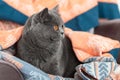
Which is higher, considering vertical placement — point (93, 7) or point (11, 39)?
point (93, 7)

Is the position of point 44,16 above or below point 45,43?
above

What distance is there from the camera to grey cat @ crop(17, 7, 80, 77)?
1121 mm

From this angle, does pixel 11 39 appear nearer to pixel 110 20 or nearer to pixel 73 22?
pixel 73 22

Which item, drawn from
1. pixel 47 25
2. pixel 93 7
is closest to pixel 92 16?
pixel 93 7

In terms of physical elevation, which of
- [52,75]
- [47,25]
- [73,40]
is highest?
[47,25]

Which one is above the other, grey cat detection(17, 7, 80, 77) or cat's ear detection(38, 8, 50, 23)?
cat's ear detection(38, 8, 50, 23)

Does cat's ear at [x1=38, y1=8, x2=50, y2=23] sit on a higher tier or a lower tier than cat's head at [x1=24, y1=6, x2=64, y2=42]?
higher

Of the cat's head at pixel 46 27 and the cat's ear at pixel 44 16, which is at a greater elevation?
the cat's ear at pixel 44 16

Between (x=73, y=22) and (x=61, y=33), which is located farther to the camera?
(x=73, y=22)

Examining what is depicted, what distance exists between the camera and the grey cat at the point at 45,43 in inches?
44.1

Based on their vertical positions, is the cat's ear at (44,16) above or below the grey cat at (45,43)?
above

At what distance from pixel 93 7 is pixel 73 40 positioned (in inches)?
14.1

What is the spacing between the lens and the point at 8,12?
4.82 feet

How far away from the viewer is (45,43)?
1.16 metres
